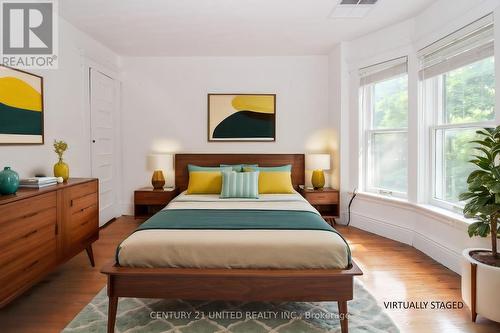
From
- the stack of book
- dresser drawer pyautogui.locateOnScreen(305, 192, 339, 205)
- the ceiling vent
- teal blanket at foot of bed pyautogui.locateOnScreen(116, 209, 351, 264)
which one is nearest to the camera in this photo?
teal blanket at foot of bed pyautogui.locateOnScreen(116, 209, 351, 264)

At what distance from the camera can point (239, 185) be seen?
4059 millimetres

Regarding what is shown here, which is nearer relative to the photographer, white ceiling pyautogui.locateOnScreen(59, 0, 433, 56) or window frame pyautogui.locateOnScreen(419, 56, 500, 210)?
white ceiling pyautogui.locateOnScreen(59, 0, 433, 56)

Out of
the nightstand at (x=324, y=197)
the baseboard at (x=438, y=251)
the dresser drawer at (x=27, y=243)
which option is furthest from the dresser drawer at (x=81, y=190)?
the baseboard at (x=438, y=251)

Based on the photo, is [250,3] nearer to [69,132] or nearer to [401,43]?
[401,43]

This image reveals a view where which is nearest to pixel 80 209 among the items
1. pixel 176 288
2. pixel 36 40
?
pixel 176 288

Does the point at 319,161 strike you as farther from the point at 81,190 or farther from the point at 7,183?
the point at 7,183

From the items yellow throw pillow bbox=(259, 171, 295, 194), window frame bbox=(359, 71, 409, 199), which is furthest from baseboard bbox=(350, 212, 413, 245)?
yellow throw pillow bbox=(259, 171, 295, 194)

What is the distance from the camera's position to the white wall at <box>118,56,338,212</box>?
5.27m

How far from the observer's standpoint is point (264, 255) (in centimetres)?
225

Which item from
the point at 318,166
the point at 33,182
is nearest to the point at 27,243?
the point at 33,182

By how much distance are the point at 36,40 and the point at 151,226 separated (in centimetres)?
244

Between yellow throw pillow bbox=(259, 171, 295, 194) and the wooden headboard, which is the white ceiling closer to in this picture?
the wooden headboard

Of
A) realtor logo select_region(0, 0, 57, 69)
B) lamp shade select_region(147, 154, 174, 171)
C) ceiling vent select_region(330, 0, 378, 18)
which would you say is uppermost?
ceiling vent select_region(330, 0, 378, 18)

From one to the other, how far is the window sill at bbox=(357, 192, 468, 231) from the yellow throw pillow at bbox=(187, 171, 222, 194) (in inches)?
77.5
